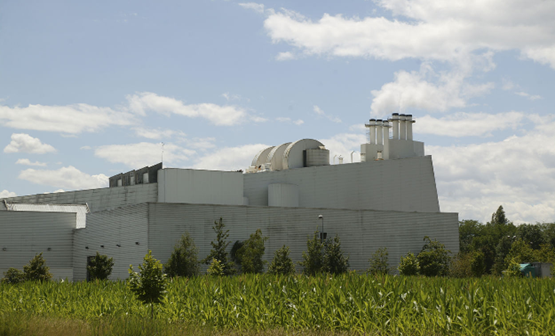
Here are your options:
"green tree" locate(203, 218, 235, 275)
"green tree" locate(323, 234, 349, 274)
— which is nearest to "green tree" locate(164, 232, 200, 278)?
"green tree" locate(203, 218, 235, 275)

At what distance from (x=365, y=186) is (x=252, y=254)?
21179 millimetres

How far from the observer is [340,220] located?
160ft

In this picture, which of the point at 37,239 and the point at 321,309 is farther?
the point at 37,239

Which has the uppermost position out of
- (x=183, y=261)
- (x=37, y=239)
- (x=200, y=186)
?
(x=200, y=186)

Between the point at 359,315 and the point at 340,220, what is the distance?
35.4 meters

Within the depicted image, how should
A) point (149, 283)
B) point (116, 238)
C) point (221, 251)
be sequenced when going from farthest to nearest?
point (116, 238) → point (221, 251) → point (149, 283)

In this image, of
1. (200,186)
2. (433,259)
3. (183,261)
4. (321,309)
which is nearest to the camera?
(321,309)

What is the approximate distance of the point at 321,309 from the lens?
14289 mm

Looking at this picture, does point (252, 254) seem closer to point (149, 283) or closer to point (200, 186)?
point (200, 186)

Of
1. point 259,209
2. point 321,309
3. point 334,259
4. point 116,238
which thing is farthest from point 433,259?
point 321,309

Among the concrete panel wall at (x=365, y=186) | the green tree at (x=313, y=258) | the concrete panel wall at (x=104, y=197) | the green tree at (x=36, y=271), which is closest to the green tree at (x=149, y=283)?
the green tree at (x=36, y=271)

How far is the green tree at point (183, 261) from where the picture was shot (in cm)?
3803

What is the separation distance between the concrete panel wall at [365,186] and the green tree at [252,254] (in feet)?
56.5

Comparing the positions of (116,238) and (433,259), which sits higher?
(116,238)
